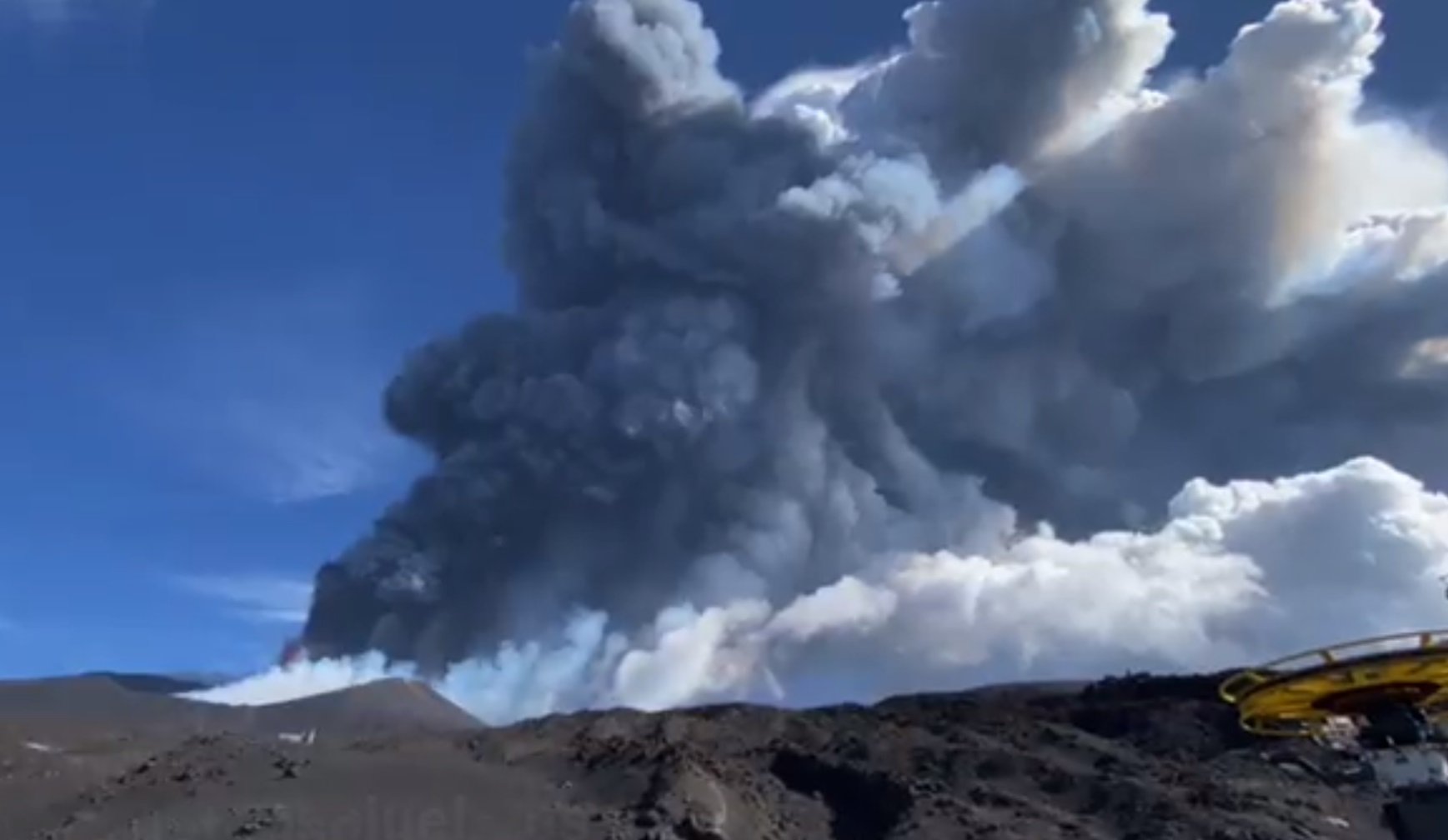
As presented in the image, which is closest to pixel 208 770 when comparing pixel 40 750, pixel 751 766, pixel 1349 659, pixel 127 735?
pixel 40 750

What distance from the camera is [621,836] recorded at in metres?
50.1

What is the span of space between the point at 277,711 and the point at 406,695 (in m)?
7.87

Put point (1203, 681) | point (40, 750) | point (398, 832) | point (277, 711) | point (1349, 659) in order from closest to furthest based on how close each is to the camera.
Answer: point (1349, 659), point (398, 832), point (40, 750), point (1203, 681), point (277, 711)

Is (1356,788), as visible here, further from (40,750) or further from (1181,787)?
(40,750)

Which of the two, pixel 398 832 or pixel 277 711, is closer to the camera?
pixel 398 832

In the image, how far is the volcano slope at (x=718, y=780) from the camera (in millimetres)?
51219

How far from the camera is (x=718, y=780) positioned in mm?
56375

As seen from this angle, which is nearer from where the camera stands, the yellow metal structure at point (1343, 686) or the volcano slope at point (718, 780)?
the yellow metal structure at point (1343, 686)

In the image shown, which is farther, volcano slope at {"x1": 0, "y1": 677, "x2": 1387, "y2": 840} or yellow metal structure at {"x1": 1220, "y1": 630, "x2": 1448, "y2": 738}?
volcano slope at {"x1": 0, "y1": 677, "x2": 1387, "y2": 840}

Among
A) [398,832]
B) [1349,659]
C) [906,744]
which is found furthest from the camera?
[906,744]

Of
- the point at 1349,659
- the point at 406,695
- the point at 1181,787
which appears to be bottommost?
the point at 1349,659

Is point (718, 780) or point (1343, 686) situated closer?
point (1343, 686)

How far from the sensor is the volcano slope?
51.2m

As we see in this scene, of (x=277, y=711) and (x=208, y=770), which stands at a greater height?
(x=277, y=711)
